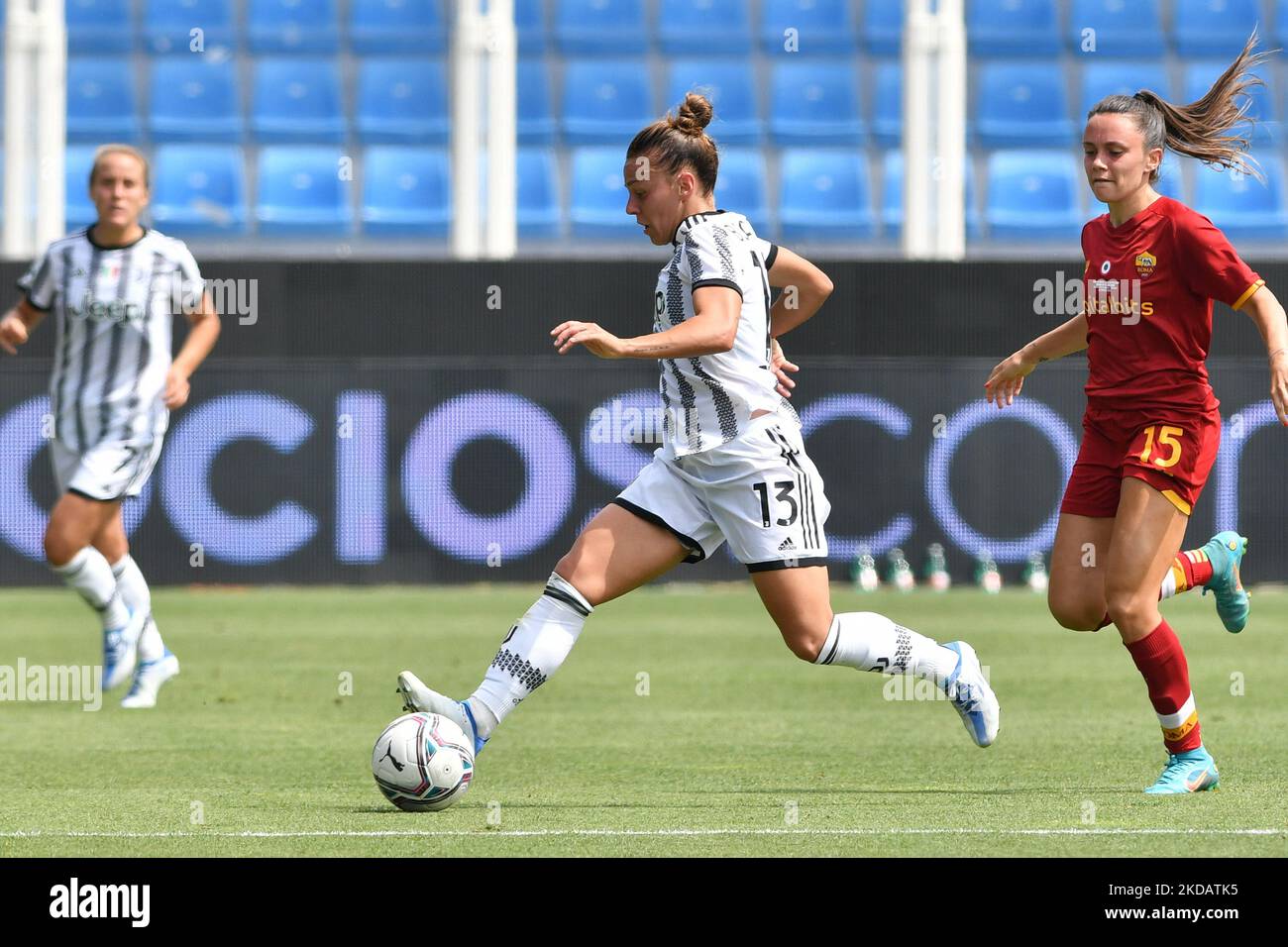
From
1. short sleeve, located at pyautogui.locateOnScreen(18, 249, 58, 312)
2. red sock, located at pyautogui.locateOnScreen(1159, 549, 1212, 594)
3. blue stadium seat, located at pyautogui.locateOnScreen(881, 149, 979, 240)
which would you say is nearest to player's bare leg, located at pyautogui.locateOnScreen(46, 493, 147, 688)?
short sleeve, located at pyautogui.locateOnScreen(18, 249, 58, 312)

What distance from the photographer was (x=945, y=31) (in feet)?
65.7

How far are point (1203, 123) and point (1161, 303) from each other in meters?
0.69

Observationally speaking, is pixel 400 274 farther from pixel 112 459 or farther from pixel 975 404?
pixel 112 459

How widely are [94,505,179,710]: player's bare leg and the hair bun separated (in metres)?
4.11

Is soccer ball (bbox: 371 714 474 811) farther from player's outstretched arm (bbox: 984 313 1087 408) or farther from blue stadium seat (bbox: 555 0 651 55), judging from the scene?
blue stadium seat (bbox: 555 0 651 55)

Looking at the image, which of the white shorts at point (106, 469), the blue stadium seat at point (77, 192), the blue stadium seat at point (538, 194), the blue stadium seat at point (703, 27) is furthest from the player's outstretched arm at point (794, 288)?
the blue stadium seat at point (703, 27)

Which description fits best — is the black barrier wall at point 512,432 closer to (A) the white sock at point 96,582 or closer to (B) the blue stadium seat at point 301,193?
(B) the blue stadium seat at point 301,193

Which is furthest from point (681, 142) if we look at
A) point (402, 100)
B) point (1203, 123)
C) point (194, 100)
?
point (194, 100)

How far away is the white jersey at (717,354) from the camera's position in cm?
627

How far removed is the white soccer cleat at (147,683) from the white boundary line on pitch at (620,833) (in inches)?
151

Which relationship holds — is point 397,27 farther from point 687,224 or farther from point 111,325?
point 687,224

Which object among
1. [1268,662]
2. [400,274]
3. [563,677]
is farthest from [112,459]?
[400,274]

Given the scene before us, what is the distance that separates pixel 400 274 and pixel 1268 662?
7999 millimetres

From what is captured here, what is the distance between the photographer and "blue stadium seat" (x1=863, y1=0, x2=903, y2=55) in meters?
25.2
